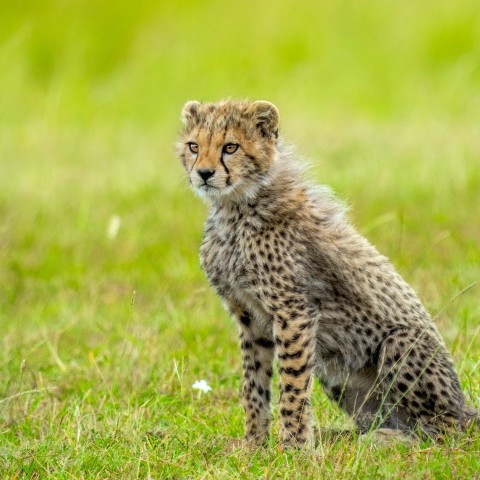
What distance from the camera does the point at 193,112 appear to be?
4695mm

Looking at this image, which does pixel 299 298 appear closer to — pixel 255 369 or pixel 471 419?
pixel 255 369

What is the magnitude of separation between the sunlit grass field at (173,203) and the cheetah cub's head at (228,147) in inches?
17.4

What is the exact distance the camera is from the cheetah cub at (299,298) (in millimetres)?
4406

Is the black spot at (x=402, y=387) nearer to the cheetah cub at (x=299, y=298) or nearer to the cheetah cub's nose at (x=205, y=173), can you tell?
the cheetah cub at (x=299, y=298)

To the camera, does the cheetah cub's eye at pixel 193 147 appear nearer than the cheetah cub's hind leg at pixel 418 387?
No

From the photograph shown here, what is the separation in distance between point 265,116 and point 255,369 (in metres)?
1.01

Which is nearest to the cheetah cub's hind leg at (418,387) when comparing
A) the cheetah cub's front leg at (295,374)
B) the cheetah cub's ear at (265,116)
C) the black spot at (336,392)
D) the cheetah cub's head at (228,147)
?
the black spot at (336,392)

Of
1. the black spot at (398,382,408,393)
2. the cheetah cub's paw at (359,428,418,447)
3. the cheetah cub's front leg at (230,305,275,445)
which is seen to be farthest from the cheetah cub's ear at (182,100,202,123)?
the cheetah cub's paw at (359,428,418,447)

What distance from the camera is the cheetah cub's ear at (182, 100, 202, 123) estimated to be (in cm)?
469

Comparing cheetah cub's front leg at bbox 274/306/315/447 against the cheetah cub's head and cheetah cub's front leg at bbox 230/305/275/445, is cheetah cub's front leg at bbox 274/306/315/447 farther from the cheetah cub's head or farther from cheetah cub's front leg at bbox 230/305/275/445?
the cheetah cub's head

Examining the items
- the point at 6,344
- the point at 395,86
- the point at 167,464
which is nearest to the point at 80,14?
the point at 395,86

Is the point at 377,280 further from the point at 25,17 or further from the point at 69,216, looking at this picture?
the point at 25,17

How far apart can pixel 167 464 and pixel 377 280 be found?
3.83 feet

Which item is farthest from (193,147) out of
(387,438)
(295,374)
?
(387,438)
